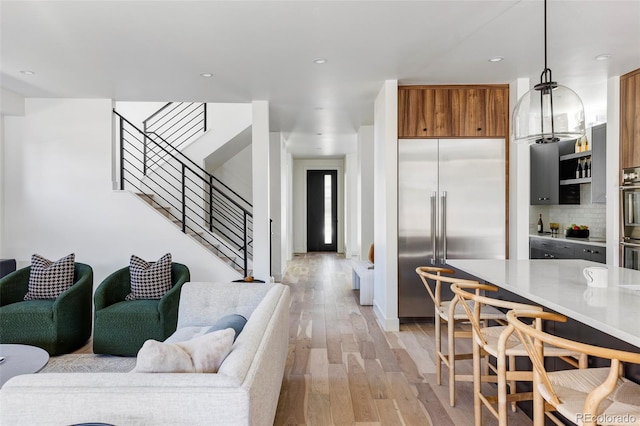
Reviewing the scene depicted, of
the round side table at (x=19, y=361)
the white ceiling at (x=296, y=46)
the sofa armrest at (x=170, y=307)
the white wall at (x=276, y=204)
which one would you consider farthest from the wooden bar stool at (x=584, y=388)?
the white wall at (x=276, y=204)

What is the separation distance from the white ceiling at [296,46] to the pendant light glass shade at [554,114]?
740mm

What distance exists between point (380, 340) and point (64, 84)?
14.1ft

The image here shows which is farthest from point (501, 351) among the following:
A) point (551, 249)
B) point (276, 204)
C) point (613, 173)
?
point (276, 204)

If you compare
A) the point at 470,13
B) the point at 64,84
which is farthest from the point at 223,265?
the point at 470,13

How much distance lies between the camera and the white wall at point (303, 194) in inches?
462

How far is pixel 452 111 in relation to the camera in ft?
14.9

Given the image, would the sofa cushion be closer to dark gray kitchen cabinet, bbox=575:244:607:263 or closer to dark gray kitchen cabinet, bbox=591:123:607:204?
dark gray kitchen cabinet, bbox=575:244:607:263

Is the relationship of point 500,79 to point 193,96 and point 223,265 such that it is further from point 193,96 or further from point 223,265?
point 223,265

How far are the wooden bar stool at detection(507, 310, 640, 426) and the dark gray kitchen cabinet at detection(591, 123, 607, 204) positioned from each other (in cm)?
379

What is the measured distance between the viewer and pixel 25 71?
158 inches

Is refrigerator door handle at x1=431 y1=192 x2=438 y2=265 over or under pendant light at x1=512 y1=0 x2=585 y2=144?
under

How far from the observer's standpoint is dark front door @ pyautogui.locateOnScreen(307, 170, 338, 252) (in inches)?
467

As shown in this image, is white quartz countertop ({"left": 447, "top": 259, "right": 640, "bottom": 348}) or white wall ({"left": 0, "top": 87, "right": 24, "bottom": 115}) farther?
white wall ({"left": 0, "top": 87, "right": 24, "bottom": 115})

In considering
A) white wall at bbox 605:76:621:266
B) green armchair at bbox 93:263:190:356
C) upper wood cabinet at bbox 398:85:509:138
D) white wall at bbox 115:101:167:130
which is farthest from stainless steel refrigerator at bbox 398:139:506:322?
white wall at bbox 115:101:167:130
